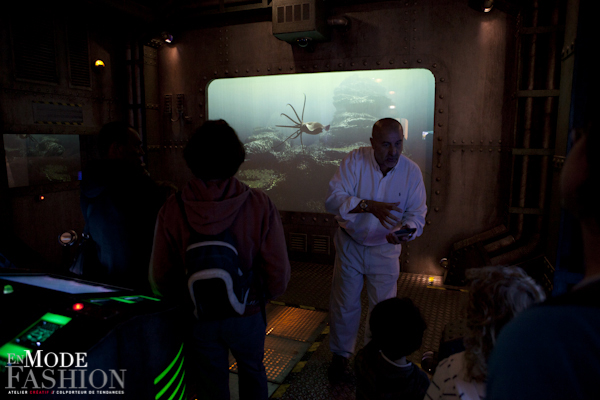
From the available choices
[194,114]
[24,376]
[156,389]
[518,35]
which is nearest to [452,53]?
[518,35]

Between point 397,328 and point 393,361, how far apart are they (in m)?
0.15

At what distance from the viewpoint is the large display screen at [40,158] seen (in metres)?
4.46

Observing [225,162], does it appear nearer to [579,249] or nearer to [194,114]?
[579,249]

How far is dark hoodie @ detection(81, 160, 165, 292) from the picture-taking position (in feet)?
7.18

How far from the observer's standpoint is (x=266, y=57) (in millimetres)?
5184

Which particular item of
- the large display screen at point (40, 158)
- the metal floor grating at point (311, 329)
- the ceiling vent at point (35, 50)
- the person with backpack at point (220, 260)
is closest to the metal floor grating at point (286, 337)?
the metal floor grating at point (311, 329)

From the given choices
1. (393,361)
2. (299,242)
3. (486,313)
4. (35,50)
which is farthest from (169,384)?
(35,50)

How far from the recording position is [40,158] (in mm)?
4762

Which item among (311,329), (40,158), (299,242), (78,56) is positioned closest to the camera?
(311,329)

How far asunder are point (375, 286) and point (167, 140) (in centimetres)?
429

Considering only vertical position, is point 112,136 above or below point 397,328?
above

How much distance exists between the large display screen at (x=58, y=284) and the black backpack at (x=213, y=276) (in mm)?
380

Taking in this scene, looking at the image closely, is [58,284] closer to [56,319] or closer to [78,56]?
[56,319]

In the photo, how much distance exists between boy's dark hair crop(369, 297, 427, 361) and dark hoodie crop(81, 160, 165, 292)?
1445 mm
